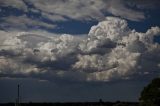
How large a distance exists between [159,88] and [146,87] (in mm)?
3893

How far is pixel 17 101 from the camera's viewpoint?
12675 cm

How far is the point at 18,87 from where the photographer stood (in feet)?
421

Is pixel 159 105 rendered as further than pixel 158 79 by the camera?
No

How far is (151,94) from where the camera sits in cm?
12606

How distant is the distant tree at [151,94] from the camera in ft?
406

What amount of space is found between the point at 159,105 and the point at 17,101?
124 feet

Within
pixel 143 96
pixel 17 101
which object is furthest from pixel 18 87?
pixel 143 96

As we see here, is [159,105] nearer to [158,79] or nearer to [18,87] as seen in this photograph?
[158,79]

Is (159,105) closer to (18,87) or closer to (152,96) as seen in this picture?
(152,96)

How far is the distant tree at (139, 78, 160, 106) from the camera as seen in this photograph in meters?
124

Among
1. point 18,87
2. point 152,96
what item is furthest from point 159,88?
point 18,87

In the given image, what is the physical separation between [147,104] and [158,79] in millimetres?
9423

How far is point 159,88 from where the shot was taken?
417ft

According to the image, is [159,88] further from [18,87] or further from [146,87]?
[18,87]
